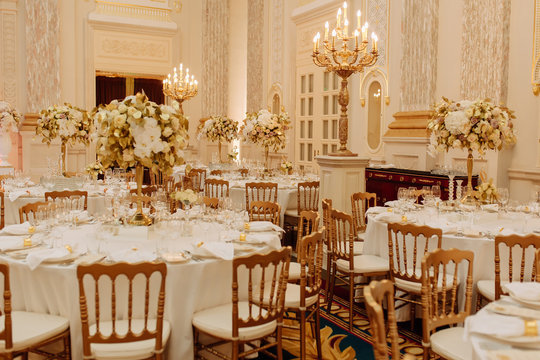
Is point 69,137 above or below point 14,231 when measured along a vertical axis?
above

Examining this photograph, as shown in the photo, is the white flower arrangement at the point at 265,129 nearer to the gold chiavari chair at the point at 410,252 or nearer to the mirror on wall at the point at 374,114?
the mirror on wall at the point at 374,114

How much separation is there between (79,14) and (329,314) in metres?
10.4

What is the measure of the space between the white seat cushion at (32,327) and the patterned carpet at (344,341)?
170cm

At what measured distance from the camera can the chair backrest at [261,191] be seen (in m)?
7.02

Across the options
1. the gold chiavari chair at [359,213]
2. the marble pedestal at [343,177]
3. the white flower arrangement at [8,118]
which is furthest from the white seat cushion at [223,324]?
the white flower arrangement at [8,118]

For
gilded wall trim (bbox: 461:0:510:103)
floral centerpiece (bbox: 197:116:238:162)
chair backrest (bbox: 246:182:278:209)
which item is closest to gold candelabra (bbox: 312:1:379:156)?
chair backrest (bbox: 246:182:278:209)

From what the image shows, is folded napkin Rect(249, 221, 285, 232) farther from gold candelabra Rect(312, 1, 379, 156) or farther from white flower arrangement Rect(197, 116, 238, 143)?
white flower arrangement Rect(197, 116, 238, 143)

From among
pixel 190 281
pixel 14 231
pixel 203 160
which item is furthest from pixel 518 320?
pixel 203 160

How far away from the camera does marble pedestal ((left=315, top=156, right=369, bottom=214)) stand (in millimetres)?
6520

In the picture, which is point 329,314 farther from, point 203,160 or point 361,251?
point 203,160

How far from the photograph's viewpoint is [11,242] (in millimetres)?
3705

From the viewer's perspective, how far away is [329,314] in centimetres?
496

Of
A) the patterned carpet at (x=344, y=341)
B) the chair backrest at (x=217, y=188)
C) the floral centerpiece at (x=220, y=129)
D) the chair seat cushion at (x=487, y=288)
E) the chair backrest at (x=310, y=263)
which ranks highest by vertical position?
the floral centerpiece at (x=220, y=129)

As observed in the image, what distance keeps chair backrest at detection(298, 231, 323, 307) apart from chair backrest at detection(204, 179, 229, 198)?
3666 millimetres
